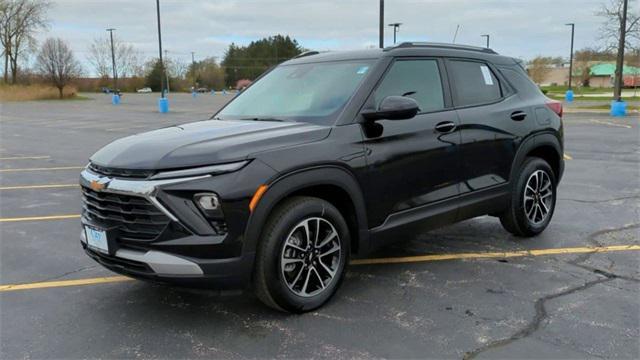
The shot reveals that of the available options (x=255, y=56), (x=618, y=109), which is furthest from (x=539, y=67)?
(x=618, y=109)

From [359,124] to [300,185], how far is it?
735 millimetres

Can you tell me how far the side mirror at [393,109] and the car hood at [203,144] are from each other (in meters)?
0.36

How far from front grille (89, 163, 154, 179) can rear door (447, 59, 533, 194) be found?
106 inches

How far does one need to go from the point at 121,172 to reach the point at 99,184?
0.20 m

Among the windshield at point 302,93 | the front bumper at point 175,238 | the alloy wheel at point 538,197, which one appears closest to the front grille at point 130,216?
the front bumper at point 175,238

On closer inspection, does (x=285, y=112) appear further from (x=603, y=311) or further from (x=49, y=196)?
(x=49, y=196)

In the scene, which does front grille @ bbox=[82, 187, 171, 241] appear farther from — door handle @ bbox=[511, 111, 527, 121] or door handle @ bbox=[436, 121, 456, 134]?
door handle @ bbox=[511, 111, 527, 121]

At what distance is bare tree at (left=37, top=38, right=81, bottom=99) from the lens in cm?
6350

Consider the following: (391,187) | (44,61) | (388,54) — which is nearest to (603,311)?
(391,187)

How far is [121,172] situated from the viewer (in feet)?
11.8

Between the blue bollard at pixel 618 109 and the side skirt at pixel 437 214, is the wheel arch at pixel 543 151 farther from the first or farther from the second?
the blue bollard at pixel 618 109

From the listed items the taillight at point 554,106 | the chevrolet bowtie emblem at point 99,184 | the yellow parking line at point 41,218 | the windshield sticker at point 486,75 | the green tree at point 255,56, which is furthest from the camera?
the green tree at point 255,56

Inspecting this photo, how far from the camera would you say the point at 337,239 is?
4062mm

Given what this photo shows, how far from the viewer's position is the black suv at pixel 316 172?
345 centimetres
